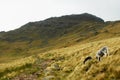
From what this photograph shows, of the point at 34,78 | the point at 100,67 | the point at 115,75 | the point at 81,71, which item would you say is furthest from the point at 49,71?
the point at 115,75

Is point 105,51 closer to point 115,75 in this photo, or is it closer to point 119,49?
point 119,49

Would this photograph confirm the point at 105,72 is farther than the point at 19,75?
No

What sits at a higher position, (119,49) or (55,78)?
(119,49)

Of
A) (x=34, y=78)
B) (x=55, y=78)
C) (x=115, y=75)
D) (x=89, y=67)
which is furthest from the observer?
(x=34, y=78)

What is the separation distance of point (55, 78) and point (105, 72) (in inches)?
271

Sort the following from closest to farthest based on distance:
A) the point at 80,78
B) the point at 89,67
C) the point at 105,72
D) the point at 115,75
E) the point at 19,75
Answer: the point at 115,75 < the point at 105,72 < the point at 80,78 < the point at 89,67 < the point at 19,75

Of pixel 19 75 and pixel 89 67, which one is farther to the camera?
pixel 19 75

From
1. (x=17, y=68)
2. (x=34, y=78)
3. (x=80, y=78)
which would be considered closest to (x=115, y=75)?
(x=80, y=78)

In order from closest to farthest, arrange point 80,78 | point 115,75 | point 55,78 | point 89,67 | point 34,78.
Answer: point 115,75, point 80,78, point 89,67, point 55,78, point 34,78

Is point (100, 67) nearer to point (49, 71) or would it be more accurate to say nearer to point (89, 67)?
point (89, 67)

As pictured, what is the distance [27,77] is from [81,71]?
333 inches

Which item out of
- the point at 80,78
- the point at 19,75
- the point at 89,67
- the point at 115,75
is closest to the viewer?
the point at 115,75

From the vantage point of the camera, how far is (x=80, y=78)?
25406 mm

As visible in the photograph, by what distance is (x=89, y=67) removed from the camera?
89.2 ft
